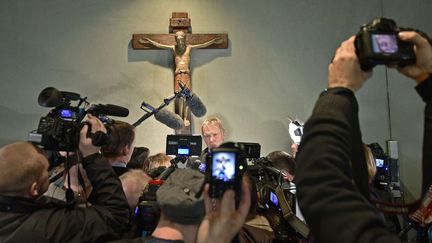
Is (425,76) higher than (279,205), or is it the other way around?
(425,76)

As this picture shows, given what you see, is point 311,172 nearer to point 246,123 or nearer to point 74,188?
point 74,188

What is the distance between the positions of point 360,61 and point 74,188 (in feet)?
4.02

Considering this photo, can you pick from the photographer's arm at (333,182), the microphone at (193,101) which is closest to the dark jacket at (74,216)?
the photographer's arm at (333,182)

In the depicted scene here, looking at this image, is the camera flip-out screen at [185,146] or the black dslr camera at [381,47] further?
the camera flip-out screen at [185,146]

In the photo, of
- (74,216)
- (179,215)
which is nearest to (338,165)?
(179,215)

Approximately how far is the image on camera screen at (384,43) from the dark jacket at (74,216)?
1.01m

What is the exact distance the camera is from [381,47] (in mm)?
682

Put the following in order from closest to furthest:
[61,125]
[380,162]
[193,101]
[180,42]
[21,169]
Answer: [21,169], [61,125], [380,162], [193,101], [180,42]

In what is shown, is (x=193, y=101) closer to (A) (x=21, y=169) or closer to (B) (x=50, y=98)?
(B) (x=50, y=98)

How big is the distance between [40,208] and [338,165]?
3.38ft

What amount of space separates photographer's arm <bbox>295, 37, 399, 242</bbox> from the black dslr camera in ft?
0.26

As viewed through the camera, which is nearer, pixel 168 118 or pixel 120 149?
pixel 120 149

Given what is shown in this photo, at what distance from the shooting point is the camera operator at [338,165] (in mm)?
554

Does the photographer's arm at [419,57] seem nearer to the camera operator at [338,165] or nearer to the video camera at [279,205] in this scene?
the camera operator at [338,165]
